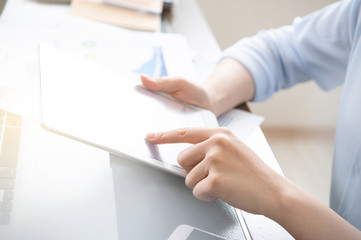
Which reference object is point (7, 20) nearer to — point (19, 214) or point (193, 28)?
point (193, 28)

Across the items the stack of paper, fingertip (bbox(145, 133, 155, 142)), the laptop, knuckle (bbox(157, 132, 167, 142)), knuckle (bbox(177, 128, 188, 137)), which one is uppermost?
knuckle (bbox(177, 128, 188, 137))

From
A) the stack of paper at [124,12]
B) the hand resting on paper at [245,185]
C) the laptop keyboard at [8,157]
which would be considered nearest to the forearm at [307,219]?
the hand resting on paper at [245,185]

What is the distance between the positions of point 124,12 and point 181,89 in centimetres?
41

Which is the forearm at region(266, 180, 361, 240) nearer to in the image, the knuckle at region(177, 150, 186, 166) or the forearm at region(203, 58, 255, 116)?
the knuckle at region(177, 150, 186, 166)

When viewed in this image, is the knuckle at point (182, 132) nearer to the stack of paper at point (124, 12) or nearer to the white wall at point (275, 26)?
the stack of paper at point (124, 12)

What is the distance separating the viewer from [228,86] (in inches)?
31.1

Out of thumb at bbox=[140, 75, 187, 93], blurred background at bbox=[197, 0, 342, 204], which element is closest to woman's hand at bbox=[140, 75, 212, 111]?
thumb at bbox=[140, 75, 187, 93]

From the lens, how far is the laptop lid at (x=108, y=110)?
498 millimetres

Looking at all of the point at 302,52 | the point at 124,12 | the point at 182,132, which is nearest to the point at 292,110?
the point at 302,52

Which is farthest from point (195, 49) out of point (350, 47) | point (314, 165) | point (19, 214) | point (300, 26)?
point (314, 165)

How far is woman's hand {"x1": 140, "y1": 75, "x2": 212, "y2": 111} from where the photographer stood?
662 mm

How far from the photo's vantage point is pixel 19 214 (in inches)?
18.3

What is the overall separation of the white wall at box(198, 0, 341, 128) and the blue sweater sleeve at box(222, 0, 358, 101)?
0.67 meters

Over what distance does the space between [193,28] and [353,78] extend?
1.47 ft
